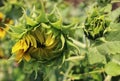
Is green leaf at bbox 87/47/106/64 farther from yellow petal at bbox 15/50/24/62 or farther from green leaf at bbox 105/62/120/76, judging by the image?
yellow petal at bbox 15/50/24/62

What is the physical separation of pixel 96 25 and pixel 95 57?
16 cm

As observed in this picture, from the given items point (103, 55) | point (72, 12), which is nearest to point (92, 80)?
point (103, 55)

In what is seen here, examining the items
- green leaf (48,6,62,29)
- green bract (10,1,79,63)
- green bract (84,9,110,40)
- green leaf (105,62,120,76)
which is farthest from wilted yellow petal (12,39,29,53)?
green leaf (105,62,120,76)

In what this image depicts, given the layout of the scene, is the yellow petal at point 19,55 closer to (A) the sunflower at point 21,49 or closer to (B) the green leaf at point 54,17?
(A) the sunflower at point 21,49

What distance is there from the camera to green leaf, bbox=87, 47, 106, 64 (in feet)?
6.71

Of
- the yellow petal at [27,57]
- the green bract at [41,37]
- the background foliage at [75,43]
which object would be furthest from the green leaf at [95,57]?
the yellow petal at [27,57]

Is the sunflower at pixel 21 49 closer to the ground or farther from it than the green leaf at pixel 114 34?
farther from it

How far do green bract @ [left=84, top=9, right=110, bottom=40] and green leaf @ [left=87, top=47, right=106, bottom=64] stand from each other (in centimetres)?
9

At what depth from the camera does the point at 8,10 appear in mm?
2814

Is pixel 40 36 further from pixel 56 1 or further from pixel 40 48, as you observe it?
pixel 56 1

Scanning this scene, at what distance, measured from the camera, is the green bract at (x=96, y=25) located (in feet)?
6.55

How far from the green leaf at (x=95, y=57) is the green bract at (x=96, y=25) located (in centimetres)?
9

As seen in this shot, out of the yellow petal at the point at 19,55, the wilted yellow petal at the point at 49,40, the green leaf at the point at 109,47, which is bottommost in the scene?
the green leaf at the point at 109,47

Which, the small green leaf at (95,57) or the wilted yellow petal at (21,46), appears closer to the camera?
the wilted yellow petal at (21,46)
